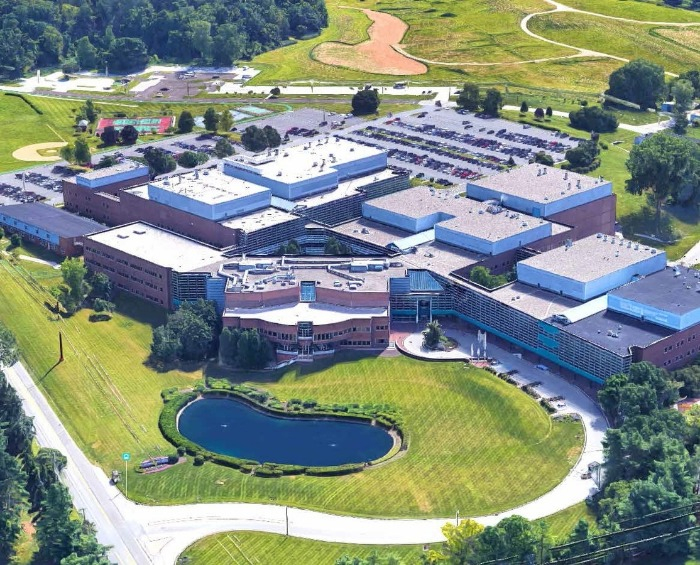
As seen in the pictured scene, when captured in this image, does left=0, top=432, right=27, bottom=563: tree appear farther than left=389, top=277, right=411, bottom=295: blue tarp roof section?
No

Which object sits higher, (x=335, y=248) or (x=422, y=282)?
(x=335, y=248)

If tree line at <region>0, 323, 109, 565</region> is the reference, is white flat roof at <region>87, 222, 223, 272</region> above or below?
above

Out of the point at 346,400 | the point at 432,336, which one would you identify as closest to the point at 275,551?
the point at 346,400

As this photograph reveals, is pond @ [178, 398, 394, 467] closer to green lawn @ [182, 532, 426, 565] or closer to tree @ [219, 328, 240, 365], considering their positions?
tree @ [219, 328, 240, 365]

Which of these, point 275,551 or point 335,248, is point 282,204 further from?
point 275,551

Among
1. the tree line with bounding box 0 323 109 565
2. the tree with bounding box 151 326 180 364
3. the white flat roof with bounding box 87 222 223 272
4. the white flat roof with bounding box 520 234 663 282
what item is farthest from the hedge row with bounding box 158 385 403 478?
the white flat roof with bounding box 520 234 663 282

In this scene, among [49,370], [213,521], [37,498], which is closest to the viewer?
[213,521]

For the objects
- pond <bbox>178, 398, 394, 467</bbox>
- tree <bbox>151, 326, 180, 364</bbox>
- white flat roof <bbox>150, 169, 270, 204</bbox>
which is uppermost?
white flat roof <bbox>150, 169, 270, 204</bbox>
